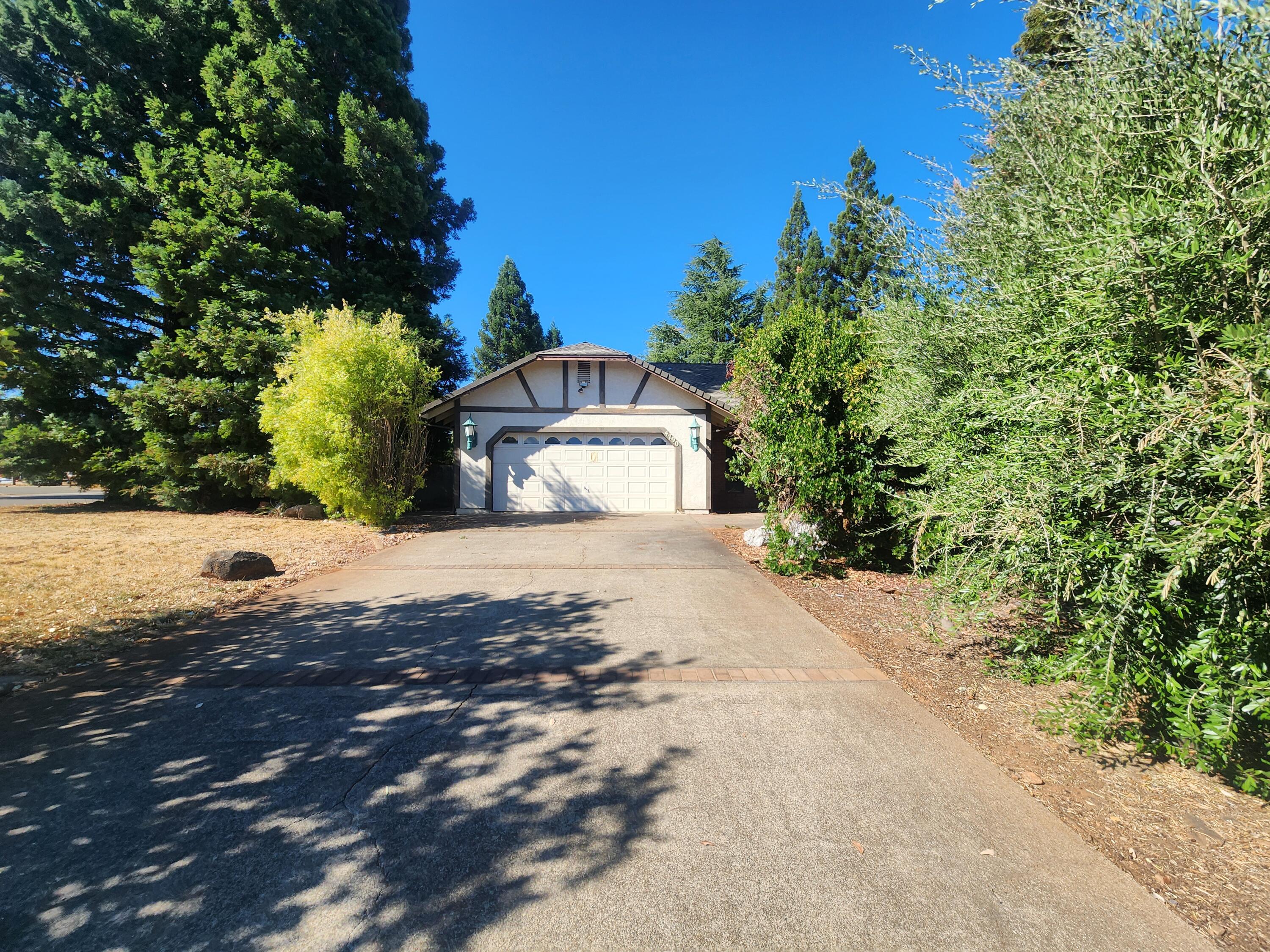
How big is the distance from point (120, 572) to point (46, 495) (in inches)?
1066

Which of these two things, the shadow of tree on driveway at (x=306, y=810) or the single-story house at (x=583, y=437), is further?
the single-story house at (x=583, y=437)

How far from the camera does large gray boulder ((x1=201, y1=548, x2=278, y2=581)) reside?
7.10m

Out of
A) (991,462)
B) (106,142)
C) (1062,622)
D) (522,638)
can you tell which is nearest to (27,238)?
(106,142)

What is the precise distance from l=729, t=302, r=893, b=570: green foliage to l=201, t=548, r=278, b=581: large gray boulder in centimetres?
708

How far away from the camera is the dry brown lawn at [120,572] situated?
4.89 m

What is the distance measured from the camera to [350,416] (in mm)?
10883

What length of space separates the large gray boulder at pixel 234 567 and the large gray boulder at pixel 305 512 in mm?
6812

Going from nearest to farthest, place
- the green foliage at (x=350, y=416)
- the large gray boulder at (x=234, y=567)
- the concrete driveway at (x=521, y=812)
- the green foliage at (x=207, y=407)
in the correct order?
the concrete driveway at (x=521, y=812) → the large gray boulder at (x=234, y=567) → the green foliage at (x=350, y=416) → the green foliage at (x=207, y=407)

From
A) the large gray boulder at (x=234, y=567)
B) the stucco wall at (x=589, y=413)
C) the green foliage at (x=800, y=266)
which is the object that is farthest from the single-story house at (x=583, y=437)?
the green foliage at (x=800, y=266)

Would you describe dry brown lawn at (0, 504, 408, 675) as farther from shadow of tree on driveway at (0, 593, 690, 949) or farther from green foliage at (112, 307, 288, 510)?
green foliage at (112, 307, 288, 510)

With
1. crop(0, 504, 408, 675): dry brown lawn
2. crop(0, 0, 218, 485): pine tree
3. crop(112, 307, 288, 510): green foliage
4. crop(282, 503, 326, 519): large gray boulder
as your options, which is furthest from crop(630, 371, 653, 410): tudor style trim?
crop(0, 0, 218, 485): pine tree

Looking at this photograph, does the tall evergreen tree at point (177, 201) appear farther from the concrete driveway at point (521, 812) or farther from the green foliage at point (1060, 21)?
the green foliage at point (1060, 21)

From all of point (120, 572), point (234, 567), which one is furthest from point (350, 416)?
point (120, 572)

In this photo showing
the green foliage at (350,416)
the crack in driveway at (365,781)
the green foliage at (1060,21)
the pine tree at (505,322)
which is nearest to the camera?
the crack in driveway at (365,781)
